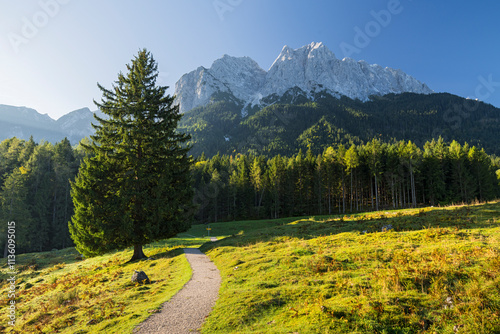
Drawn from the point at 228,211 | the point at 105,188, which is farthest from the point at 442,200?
the point at 105,188

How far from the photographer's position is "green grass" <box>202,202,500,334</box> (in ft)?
20.6

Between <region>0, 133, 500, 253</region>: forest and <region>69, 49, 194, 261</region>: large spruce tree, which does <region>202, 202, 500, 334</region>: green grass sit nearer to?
<region>69, 49, 194, 261</region>: large spruce tree

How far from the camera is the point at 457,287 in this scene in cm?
738

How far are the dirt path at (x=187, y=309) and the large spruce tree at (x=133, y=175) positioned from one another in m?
11.0

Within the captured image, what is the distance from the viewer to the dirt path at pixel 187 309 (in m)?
7.52

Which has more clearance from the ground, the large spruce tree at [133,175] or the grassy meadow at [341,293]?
the large spruce tree at [133,175]

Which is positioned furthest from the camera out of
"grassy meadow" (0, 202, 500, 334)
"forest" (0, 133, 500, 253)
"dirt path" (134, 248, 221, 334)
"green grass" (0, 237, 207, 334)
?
"forest" (0, 133, 500, 253)

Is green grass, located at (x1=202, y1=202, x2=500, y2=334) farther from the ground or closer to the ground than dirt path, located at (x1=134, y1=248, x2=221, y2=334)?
farther from the ground

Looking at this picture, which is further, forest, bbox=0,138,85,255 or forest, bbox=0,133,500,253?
forest, bbox=0,133,500,253

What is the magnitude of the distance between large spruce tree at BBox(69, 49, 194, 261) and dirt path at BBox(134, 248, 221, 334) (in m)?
11.0

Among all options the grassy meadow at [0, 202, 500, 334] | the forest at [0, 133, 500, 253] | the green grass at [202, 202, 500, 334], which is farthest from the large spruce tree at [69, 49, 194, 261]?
the forest at [0, 133, 500, 253]

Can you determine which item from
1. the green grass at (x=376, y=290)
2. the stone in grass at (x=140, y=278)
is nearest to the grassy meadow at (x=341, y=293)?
the green grass at (x=376, y=290)

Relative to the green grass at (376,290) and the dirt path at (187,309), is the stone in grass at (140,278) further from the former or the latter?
the green grass at (376,290)

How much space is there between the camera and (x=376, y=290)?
823 cm
